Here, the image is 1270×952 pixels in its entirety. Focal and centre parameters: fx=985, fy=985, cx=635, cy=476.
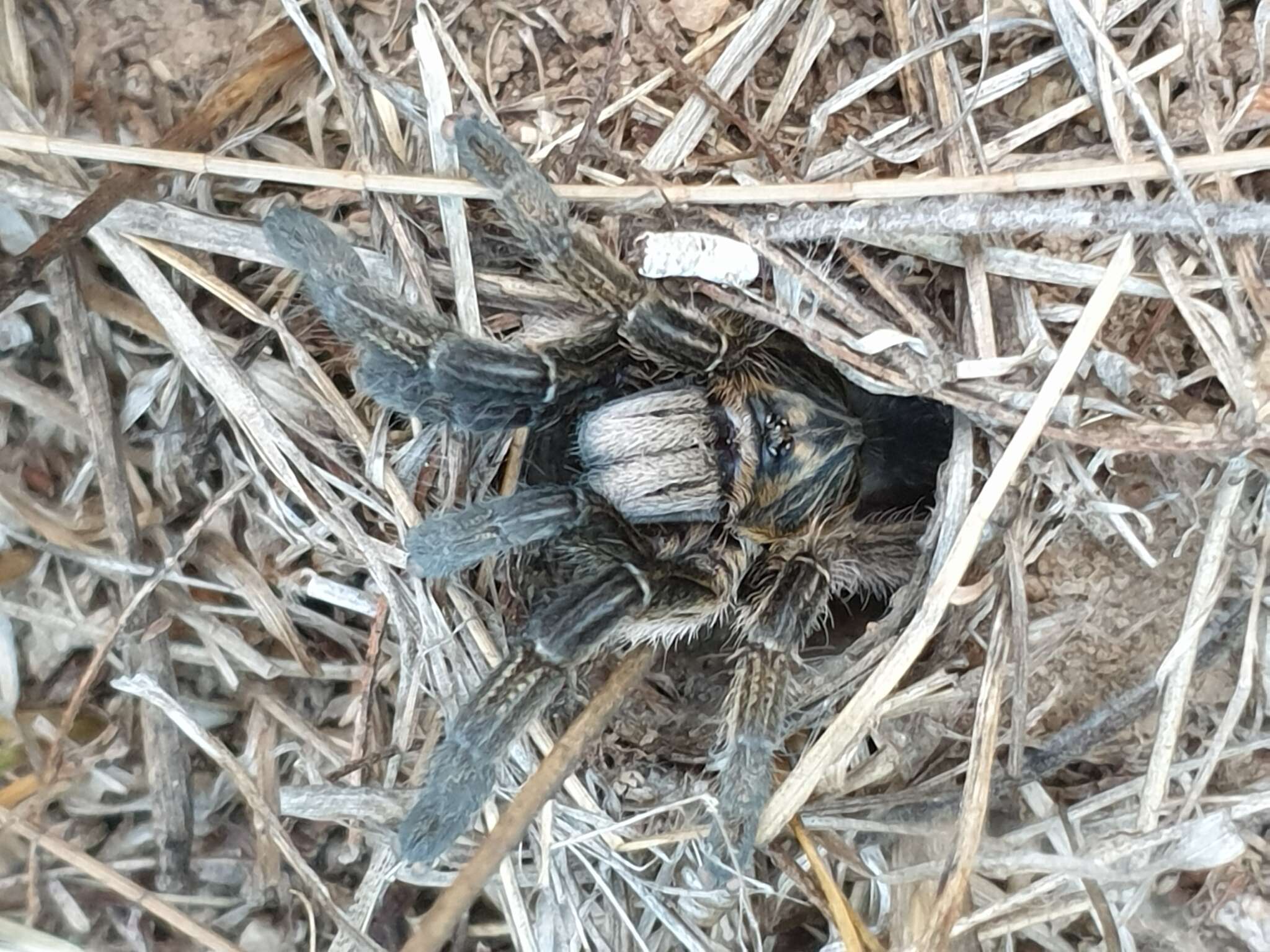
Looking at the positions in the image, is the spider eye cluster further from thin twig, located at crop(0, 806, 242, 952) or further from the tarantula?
thin twig, located at crop(0, 806, 242, 952)

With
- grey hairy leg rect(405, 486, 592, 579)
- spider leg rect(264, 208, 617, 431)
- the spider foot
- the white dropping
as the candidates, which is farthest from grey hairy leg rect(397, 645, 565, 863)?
the white dropping

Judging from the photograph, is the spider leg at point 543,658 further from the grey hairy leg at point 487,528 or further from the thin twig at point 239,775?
the thin twig at point 239,775

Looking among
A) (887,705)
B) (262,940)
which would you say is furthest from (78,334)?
(887,705)

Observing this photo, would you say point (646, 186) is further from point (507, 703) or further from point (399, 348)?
point (507, 703)

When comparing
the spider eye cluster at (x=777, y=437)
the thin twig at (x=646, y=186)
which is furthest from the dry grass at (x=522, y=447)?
the spider eye cluster at (x=777, y=437)

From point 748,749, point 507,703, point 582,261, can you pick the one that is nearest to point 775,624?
point 748,749

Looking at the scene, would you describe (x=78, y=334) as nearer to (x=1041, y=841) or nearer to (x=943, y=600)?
(x=943, y=600)

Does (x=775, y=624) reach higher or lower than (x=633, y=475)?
lower
